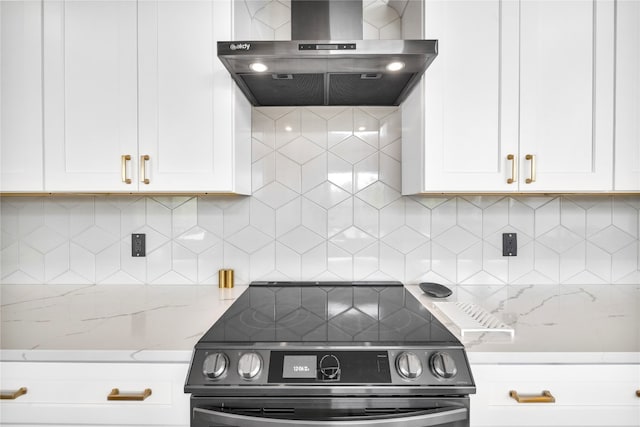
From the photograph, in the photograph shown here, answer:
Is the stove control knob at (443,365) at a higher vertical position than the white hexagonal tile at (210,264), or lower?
lower

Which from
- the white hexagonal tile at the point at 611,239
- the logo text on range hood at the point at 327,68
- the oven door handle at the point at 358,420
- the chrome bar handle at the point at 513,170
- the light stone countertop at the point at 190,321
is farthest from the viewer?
the white hexagonal tile at the point at 611,239

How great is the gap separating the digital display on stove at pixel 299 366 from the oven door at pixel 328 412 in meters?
0.06

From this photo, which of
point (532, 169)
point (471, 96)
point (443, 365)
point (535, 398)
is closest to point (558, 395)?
point (535, 398)

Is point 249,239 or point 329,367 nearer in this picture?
point 329,367

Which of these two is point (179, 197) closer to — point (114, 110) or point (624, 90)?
point (114, 110)

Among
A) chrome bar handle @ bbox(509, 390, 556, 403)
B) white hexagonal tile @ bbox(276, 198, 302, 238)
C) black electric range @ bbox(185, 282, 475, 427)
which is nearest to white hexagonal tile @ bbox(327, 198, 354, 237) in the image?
white hexagonal tile @ bbox(276, 198, 302, 238)

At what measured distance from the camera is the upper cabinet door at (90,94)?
132 cm

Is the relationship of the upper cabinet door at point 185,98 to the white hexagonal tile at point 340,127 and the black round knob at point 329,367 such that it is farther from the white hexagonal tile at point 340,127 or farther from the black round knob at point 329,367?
the black round knob at point 329,367

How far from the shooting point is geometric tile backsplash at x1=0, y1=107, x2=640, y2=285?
166cm

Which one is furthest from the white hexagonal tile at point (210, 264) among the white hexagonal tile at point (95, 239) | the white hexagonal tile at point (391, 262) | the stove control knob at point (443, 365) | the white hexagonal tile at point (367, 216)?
the stove control knob at point (443, 365)

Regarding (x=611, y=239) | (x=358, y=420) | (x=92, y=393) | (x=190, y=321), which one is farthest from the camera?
(x=611, y=239)

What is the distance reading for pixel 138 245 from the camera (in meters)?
1.66

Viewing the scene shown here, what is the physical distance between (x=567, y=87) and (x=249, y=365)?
1459mm

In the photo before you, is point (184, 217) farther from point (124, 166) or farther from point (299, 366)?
point (299, 366)
